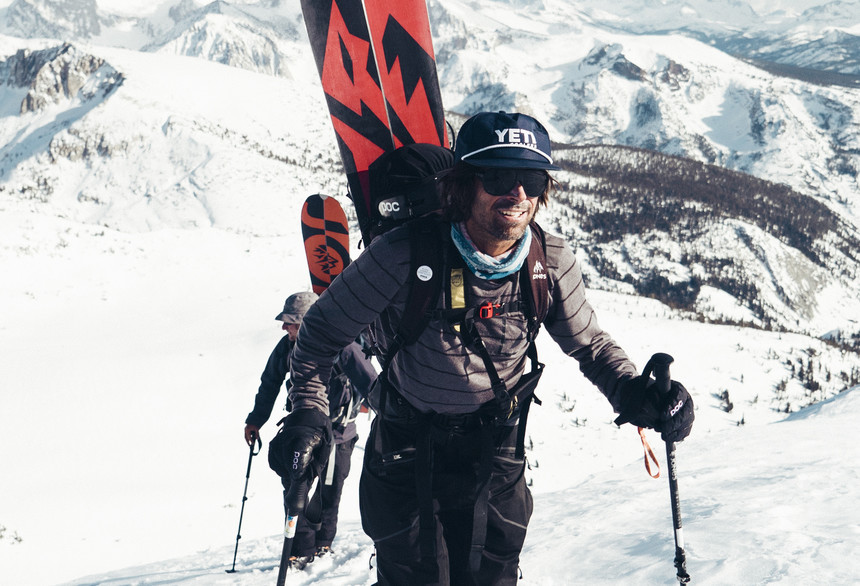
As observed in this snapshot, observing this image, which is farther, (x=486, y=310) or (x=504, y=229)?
(x=486, y=310)

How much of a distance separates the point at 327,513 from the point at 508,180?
445 cm

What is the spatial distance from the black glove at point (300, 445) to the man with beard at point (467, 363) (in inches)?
0.4

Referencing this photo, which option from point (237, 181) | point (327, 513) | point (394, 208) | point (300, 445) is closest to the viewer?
point (300, 445)

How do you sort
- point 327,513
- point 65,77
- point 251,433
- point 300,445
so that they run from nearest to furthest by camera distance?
point 300,445, point 251,433, point 327,513, point 65,77

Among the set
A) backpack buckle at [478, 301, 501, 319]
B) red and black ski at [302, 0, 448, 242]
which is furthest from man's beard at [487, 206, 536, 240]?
red and black ski at [302, 0, 448, 242]

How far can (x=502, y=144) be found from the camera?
229 cm

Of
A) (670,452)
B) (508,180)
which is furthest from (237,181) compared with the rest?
(670,452)

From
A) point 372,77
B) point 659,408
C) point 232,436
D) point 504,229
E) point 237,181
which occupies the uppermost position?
point 237,181

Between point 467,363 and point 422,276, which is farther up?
point 422,276

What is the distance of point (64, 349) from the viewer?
12.8 meters

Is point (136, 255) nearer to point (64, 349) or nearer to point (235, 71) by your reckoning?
point (64, 349)

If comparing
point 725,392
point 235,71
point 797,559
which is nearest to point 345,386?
point 797,559

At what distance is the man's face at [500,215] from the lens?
230 cm

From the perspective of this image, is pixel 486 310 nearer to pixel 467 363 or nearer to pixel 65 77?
pixel 467 363
